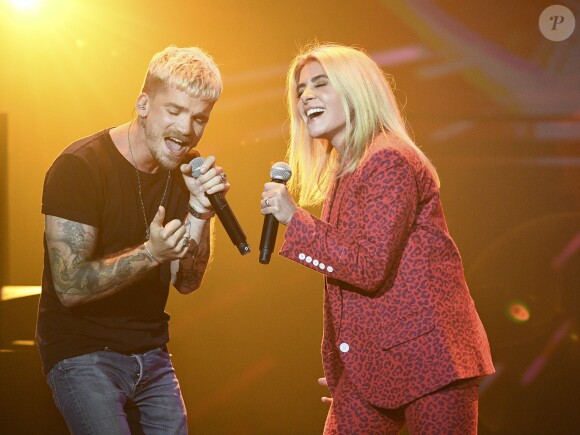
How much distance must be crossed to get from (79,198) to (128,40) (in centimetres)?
206

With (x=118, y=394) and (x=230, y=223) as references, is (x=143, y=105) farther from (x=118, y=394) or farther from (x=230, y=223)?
(x=118, y=394)

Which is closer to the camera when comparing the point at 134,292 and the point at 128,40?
the point at 134,292

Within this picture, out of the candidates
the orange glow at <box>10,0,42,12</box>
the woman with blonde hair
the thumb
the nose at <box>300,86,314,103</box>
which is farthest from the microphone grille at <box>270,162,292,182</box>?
the orange glow at <box>10,0,42,12</box>

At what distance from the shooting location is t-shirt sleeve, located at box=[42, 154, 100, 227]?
1913mm

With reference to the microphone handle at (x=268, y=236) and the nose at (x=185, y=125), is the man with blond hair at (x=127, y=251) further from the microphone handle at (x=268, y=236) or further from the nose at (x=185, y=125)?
the microphone handle at (x=268, y=236)

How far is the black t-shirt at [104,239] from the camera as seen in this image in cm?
194

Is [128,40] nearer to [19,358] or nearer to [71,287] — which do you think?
[19,358]

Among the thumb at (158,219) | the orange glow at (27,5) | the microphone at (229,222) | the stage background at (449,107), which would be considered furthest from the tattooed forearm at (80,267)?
the orange glow at (27,5)

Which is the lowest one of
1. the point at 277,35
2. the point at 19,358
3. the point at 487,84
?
the point at 19,358

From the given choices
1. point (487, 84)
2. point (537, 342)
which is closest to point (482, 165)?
point (487, 84)

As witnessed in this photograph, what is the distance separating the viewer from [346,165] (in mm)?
1919

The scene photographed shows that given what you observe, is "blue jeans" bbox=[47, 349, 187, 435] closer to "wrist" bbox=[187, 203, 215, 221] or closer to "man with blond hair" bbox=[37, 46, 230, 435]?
"man with blond hair" bbox=[37, 46, 230, 435]

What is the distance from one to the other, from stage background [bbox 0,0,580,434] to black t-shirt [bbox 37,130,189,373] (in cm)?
163

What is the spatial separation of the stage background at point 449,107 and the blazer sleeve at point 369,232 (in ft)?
6.66
